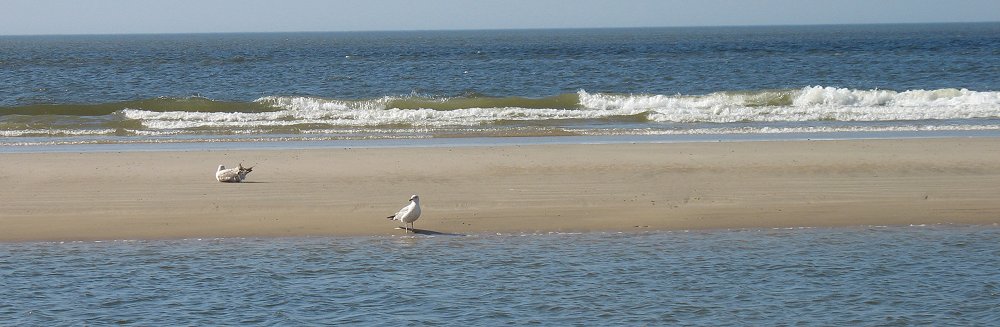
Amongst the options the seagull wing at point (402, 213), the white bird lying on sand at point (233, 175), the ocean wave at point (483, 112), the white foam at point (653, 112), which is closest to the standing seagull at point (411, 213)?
the seagull wing at point (402, 213)

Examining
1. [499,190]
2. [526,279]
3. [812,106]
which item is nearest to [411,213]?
[526,279]

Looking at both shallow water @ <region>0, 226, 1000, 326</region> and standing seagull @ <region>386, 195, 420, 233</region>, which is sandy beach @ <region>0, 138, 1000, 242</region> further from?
shallow water @ <region>0, 226, 1000, 326</region>

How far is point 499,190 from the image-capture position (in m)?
12.6

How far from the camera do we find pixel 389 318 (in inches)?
298

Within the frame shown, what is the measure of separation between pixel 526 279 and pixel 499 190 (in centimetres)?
392

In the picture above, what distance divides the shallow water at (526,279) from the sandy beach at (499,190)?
534 mm

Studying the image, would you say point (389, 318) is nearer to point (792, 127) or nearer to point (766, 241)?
point (766, 241)

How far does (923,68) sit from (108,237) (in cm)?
4052

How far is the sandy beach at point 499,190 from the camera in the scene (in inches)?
430

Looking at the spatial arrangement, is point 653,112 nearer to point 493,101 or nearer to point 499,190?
point 493,101

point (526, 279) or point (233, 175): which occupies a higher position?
point (233, 175)

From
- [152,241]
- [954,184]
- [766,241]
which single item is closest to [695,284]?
[766,241]

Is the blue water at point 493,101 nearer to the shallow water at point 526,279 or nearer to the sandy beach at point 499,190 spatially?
the sandy beach at point 499,190

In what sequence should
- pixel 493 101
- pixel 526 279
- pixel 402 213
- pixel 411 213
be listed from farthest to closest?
pixel 493 101 → pixel 402 213 → pixel 411 213 → pixel 526 279
